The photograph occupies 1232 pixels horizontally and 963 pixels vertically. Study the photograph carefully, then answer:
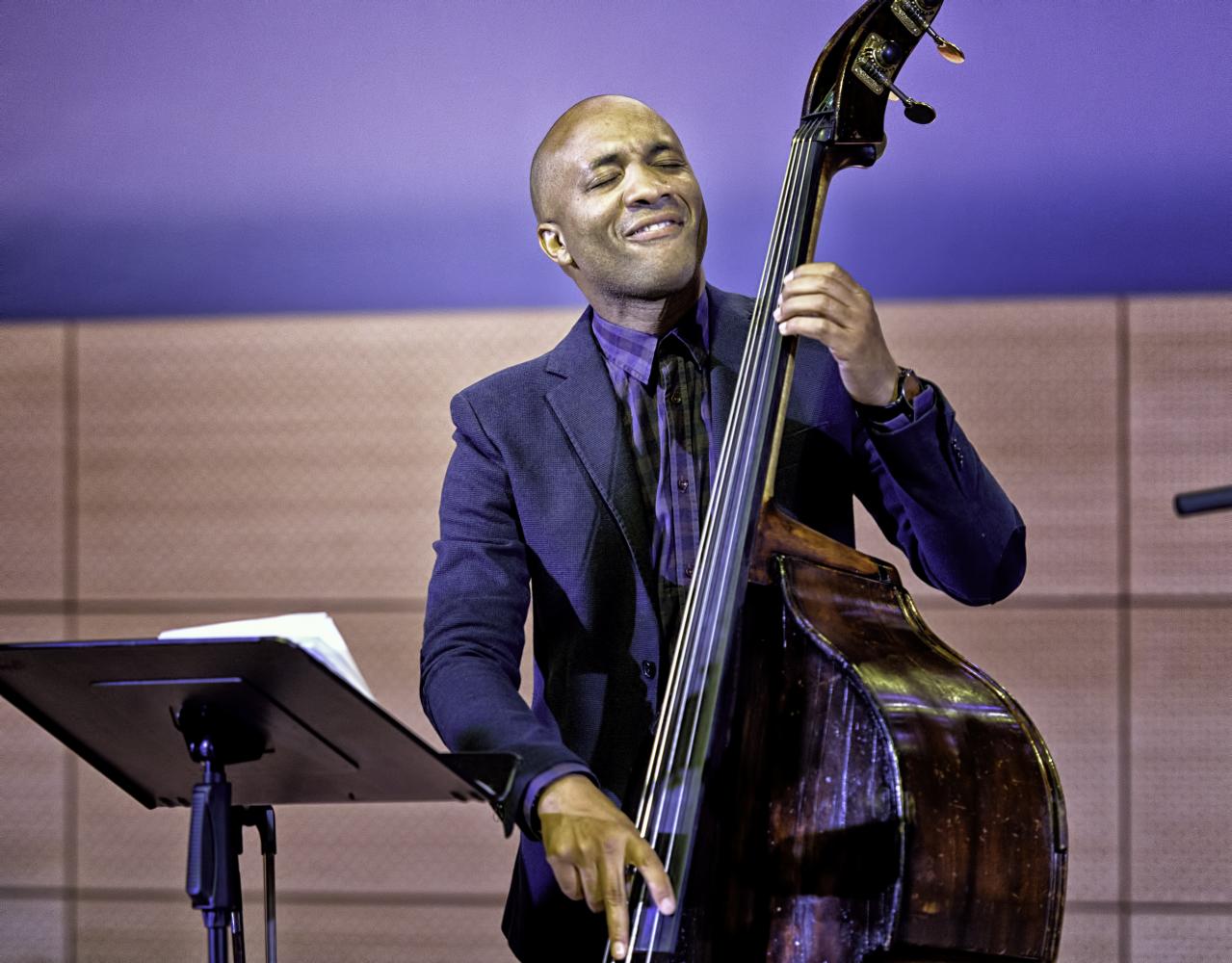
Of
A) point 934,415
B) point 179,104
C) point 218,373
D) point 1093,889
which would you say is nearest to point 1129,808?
point 1093,889

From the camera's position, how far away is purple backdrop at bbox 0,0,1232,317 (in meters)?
3.07

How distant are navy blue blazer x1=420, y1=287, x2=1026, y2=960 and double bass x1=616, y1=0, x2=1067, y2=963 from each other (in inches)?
8.0

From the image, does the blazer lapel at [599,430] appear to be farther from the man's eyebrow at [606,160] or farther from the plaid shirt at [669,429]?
the man's eyebrow at [606,160]

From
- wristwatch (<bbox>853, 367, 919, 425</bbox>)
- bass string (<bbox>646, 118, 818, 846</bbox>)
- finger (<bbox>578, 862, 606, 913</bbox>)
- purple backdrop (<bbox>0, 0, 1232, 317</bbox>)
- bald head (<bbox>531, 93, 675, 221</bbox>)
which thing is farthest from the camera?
purple backdrop (<bbox>0, 0, 1232, 317</bbox>)

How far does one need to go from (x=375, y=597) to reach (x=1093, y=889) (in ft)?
5.17

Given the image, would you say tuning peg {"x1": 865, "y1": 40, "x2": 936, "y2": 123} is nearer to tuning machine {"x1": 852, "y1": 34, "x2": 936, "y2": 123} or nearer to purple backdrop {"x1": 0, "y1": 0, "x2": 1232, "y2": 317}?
tuning machine {"x1": 852, "y1": 34, "x2": 936, "y2": 123}

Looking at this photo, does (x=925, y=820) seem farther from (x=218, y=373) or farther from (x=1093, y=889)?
(x=218, y=373)

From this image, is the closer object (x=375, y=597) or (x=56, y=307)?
(x=375, y=597)

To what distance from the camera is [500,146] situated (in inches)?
128

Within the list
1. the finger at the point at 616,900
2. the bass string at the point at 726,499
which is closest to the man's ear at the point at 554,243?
the bass string at the point at 726,499

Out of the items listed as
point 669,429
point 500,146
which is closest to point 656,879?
point 669,429

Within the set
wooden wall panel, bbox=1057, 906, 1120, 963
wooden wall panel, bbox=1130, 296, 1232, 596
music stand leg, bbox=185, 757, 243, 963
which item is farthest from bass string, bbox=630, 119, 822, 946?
wooden wall panel, bbox=1057, 906, 1120, 963

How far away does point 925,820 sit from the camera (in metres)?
1.12

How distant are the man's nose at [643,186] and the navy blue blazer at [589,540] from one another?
16cm
